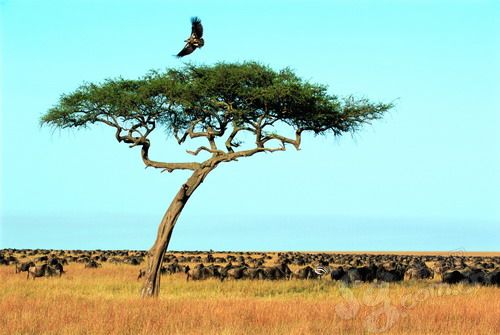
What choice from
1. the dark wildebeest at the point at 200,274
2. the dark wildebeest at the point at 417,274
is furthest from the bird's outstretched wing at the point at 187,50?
the dark wildebeest at the point at 417,274

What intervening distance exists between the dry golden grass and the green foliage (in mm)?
6733

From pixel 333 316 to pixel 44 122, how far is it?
56.2ft

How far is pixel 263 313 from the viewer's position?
667 inches

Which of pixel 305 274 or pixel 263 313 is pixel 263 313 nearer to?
pixel 263 313

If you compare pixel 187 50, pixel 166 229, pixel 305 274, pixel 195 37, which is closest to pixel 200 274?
pixel 305 274

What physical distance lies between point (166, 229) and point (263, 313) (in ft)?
25.6

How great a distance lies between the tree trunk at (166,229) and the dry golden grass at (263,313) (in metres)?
0.85

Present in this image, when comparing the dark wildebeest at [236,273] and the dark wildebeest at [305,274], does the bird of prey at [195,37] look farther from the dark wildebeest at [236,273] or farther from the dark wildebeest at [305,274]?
the dark wildebeest at [305,274]

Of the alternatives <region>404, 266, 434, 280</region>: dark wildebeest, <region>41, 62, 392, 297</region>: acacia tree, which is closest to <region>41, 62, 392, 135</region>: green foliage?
<region>41, 62, 392, 297</region>: acacia tree

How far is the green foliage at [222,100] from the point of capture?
26.2 metres

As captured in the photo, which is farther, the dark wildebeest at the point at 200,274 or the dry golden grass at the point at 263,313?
the dark wildebeest at the point at 200,274

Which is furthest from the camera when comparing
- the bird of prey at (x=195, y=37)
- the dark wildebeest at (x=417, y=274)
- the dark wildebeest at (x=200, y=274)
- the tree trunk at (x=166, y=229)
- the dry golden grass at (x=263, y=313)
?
the dark wildebeest at (x=417, y=274)

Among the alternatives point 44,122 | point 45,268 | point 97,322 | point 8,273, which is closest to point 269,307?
point 97,322

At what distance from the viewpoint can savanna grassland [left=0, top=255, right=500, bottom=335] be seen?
48.4 feet
